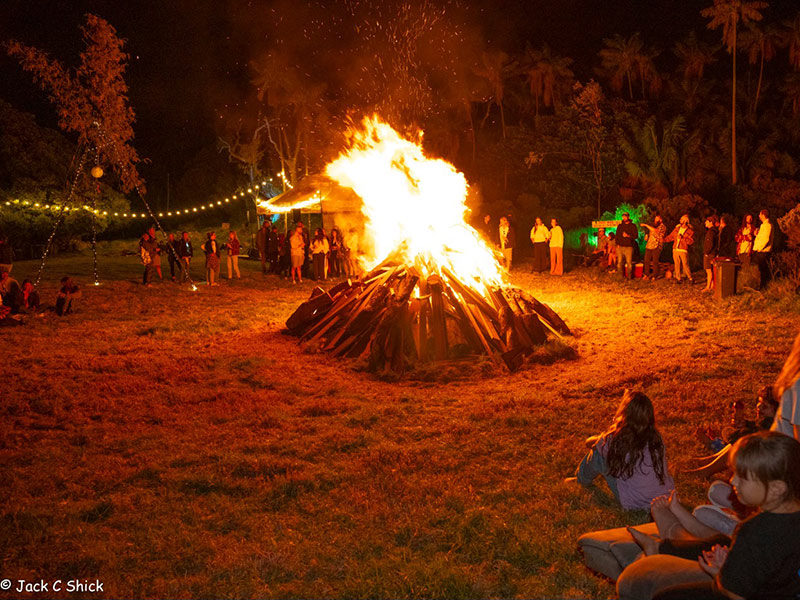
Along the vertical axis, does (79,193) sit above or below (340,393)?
above

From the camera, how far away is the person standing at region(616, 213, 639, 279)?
727 inches

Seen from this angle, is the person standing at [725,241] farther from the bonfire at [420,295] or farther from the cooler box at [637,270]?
the bonfire at [420,295]

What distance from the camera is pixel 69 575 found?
4.12 m

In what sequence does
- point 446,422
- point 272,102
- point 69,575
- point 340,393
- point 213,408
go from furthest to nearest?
1. point 272,102
2. point 340,393
3. point 213,408
4. point 446,422
5. point 69,575

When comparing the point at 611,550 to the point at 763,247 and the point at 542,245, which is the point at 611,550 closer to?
the point at 763,247

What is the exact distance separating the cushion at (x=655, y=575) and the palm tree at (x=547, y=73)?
44.1m

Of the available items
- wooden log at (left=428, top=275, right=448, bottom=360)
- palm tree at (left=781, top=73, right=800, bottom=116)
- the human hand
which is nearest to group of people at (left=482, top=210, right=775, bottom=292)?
wooden log at (left=428, top=275, right=448, bottom=360)

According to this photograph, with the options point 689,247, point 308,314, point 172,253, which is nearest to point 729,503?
point 308,314

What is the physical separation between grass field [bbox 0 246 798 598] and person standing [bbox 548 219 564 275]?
26.8ft

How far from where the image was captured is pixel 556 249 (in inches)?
817

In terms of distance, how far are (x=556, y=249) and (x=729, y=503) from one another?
669 inches

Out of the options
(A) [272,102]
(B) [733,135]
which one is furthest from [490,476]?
(A) [272,102]

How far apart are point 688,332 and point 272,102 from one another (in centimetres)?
3368

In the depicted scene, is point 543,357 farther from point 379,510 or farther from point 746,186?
point 746,186
